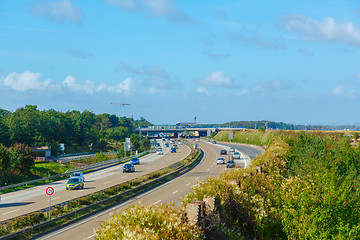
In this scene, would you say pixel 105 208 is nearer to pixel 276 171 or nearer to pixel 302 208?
pixel 276 171

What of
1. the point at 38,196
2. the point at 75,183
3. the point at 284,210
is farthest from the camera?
the point at 75,183

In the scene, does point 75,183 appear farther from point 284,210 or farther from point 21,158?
point 284,210

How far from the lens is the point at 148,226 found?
37.8ft

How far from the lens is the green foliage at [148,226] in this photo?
10.9 metres

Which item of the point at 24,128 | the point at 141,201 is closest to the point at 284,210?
the point at 141,201

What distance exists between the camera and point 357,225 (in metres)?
19.1

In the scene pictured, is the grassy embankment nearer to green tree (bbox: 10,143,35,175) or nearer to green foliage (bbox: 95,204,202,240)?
green foliage (bbox: 95,204,202,240)

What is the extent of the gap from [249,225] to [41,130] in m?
103

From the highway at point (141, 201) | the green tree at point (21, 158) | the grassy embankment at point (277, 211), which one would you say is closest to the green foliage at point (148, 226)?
the highway at point (141, 201)

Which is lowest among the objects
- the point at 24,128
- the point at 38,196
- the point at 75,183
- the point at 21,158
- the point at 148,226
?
the point at 38,196

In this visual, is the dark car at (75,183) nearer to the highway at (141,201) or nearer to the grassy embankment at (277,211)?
the highway at (141,201)

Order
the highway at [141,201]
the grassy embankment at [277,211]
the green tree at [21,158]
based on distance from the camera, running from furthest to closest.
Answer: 1. the green tree at [21,158]
2. the highway at [141,201]
3. the grassy embankment at [277,211]

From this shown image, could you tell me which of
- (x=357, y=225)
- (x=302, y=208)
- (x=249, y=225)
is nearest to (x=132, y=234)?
(x=249, y=225)

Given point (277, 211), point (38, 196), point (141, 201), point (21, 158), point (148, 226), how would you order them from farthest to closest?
point (21, 158), point (38, 196), point (141, 201), point (277, 211), point (148, 226)
